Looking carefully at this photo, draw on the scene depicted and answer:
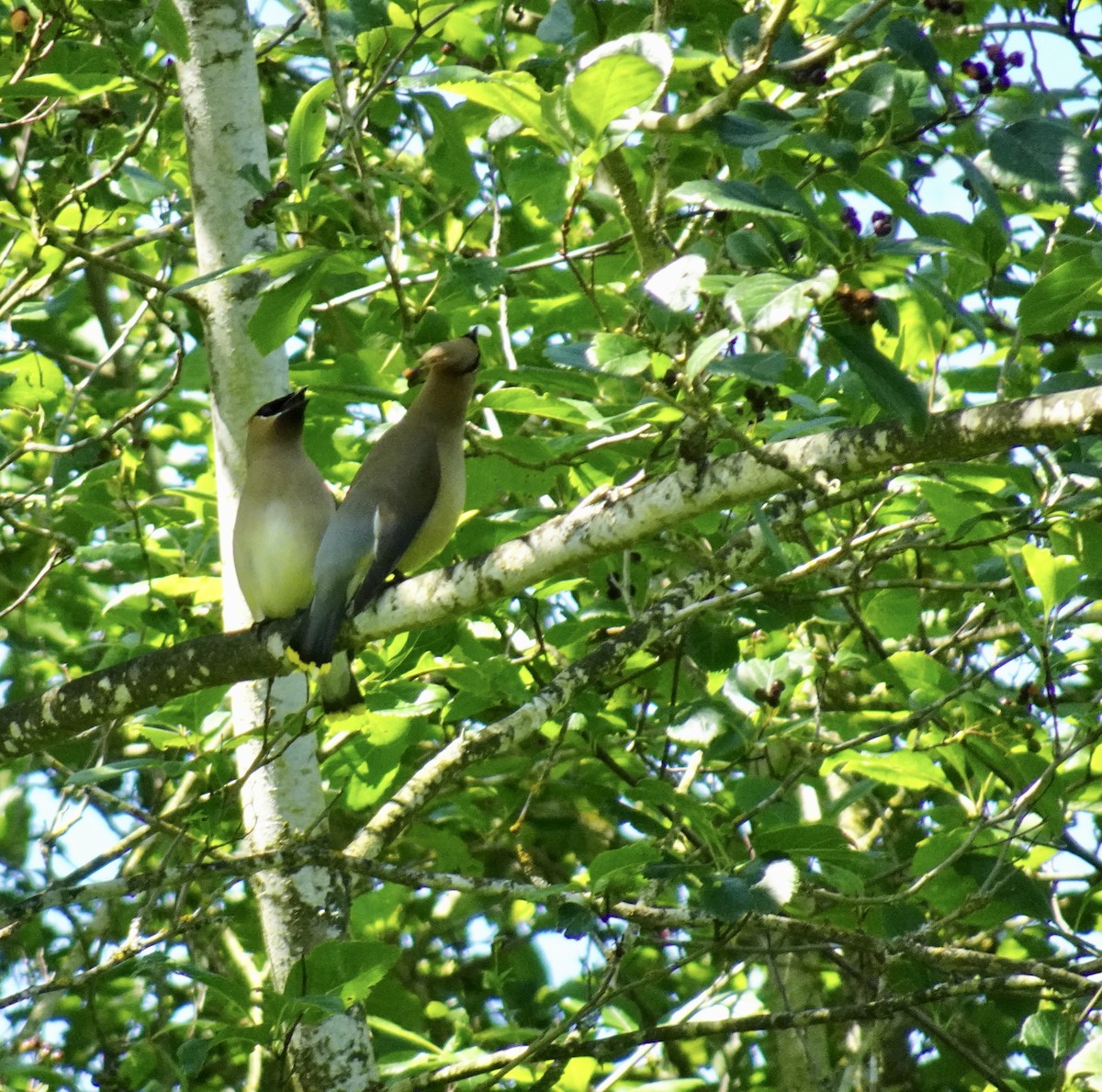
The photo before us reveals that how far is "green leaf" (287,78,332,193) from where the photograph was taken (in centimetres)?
348

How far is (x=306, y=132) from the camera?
3.54 meters

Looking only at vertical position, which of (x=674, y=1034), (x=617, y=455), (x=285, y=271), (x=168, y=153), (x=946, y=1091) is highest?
(x=168, y=153)

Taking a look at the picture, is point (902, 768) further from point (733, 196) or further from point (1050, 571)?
point (733, 196)

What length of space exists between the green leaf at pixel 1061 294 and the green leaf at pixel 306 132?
1.62 meters

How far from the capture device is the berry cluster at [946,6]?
3834 millimetres

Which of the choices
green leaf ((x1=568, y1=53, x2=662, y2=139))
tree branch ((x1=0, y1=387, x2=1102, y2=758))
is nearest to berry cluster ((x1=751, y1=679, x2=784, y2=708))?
tree branch ((x1=0, y1=387, x2=1102, y2=758))

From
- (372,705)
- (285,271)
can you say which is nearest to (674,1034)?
(372,705)

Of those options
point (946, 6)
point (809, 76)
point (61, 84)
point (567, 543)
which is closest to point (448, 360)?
point (567, 543)

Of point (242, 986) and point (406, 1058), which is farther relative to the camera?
point (406, 1058)

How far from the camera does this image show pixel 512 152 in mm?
5340

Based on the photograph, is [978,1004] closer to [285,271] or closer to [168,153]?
[285,271]

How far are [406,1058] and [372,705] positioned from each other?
99 centimetres

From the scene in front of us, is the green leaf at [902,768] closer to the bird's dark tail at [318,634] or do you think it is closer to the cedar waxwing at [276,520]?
the bird's dark tail at [318,634]

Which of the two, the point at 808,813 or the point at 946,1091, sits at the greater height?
the point at 808,813
